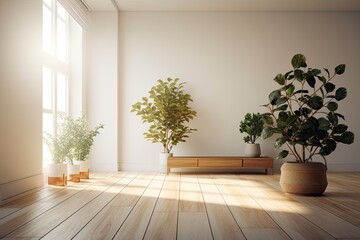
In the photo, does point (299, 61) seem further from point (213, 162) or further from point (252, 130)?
point (213, 162)

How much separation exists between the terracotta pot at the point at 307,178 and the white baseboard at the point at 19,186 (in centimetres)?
247

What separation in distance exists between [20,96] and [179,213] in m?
1.94

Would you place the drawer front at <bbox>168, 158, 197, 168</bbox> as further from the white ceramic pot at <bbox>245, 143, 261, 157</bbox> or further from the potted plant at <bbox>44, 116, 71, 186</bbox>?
the potted plant at <bbox>44, 116, 71, 186</bbox>

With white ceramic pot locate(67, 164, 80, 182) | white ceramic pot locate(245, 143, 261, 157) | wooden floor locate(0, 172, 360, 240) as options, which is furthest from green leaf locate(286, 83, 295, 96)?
white ceramic pot locate(67, 164, 80, 182)

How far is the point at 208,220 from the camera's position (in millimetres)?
2482

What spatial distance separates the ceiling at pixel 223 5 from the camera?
586 cm

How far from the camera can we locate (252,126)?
5809 millimetres

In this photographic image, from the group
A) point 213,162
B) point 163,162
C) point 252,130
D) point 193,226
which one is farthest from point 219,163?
point 193,226

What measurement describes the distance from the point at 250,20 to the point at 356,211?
4194 millimetres

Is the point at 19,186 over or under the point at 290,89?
under

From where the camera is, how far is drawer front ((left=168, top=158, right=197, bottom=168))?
566cm

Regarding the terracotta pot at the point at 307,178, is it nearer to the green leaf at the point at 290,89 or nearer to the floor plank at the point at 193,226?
the green leaf at the point at 290,89

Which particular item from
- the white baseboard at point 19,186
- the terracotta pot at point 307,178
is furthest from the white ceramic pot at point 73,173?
the terracotta pot at point 307,178

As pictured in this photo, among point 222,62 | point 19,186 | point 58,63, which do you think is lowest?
point 19,186
